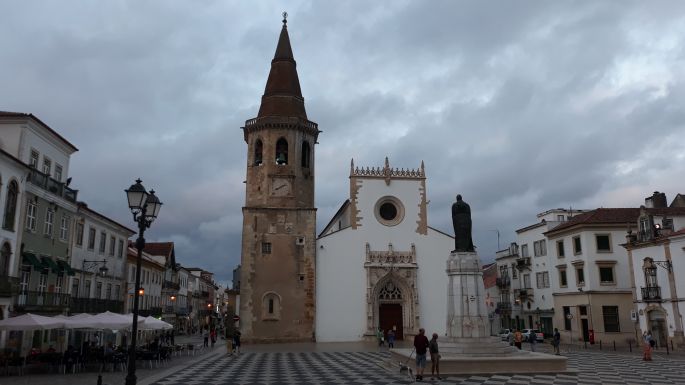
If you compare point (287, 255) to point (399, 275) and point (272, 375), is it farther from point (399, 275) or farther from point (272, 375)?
point (272, 375)

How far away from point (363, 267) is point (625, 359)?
1783 cm

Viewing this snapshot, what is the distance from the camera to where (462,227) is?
2033 cm

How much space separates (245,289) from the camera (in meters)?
36.8

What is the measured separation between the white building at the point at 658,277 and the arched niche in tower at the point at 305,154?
22338 mm

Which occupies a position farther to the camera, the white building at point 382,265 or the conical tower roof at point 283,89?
the conical tower roof at point 283,89

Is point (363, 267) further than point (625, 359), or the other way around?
point (363, 267)

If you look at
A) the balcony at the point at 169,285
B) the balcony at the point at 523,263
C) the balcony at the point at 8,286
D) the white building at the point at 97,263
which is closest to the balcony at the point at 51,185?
the white building at the point at 97,263

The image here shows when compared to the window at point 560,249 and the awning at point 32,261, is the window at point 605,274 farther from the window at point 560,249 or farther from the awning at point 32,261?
the awning at point 32,261

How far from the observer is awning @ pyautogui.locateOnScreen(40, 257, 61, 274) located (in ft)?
77.7

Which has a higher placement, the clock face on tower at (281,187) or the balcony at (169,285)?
the clock face on tower at (281,187)

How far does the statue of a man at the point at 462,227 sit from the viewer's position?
790 inches

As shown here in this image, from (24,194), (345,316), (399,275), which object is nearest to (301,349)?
(345,316)

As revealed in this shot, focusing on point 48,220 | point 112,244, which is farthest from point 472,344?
point 112,244

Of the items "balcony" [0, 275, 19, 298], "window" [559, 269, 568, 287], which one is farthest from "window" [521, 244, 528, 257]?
"balcony" [0, 275, 19, 298]
